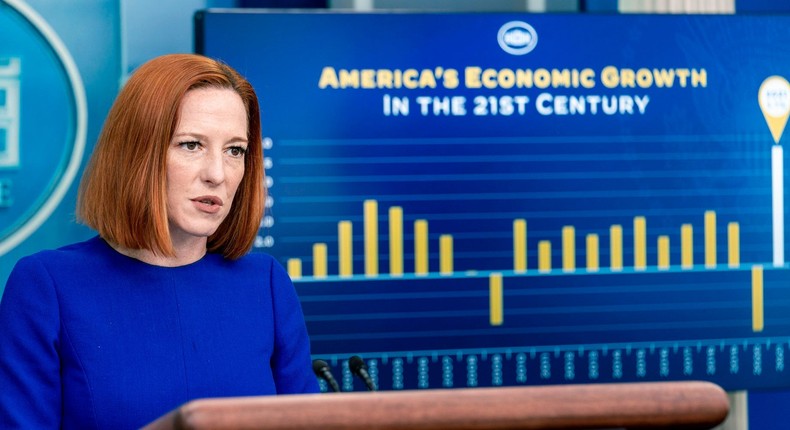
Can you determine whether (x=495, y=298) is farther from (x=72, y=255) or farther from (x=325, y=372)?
(x=72, y=255)

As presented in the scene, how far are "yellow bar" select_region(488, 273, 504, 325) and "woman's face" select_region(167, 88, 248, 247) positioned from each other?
1303mm

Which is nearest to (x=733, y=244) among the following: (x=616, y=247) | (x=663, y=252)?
(x=663, y=252)

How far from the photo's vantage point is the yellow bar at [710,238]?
2.63m

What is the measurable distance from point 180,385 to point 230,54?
129cm

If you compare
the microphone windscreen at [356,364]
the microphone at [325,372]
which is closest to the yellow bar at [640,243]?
the microphone windscreen at [356,364]

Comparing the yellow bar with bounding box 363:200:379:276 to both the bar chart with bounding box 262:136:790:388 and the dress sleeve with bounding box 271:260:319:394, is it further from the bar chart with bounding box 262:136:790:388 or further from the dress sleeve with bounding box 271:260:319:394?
Answer: the dress sleeve with bounding box 271:260:319:394

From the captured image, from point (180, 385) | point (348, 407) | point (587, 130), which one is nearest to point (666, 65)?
point (587, 130)

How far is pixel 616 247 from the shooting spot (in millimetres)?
2605

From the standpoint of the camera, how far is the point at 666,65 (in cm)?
262

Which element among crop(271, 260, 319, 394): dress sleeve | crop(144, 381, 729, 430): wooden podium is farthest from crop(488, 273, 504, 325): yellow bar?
crop(144, 381, 729, 430): wooden podium

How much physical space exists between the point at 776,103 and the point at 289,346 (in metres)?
1.72

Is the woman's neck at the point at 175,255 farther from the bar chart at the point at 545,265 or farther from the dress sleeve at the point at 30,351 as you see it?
the bar chart at the point at 545,265

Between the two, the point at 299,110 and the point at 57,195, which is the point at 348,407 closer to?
the point at 299,110

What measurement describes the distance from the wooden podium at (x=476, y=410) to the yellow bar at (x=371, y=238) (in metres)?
1.95
